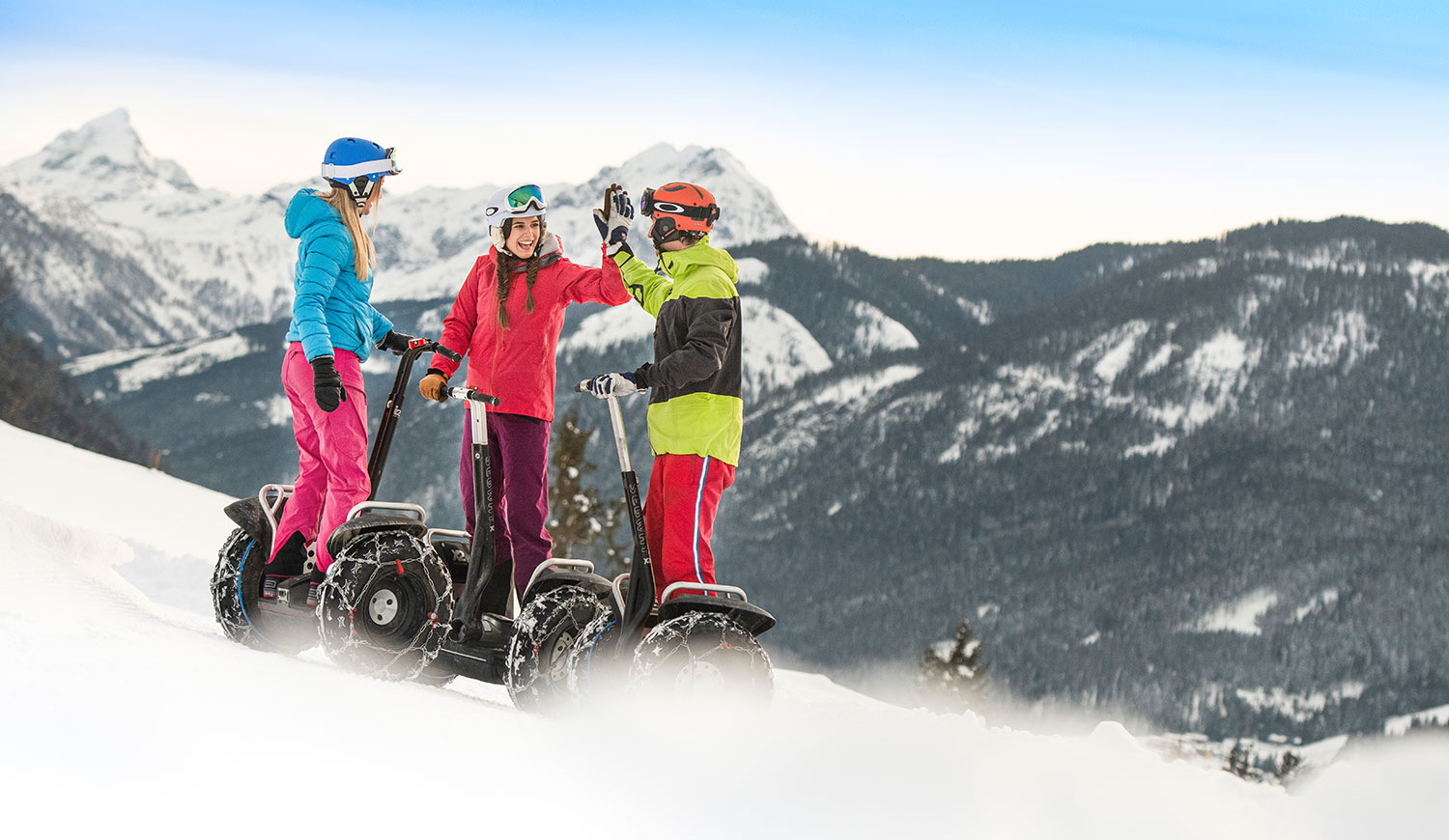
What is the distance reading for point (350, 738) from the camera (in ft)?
11.8

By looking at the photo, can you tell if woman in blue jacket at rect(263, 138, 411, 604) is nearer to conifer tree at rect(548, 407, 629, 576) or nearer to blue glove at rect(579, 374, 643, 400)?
blue glove at rect(579, 374, 643, 400)

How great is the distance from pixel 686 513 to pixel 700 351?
28.0 inches

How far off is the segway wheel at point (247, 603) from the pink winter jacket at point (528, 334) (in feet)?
4.31

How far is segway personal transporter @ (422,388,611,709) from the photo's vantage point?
5.88m

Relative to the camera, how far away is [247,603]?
250 inches

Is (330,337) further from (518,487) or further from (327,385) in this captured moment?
(518,487)

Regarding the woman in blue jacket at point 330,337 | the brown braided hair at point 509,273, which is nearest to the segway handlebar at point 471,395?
the brown braided hair at point 509,273

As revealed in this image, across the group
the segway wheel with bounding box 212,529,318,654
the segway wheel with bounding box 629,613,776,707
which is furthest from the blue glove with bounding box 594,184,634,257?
the segway wheel with bounding box 212,529,318,654

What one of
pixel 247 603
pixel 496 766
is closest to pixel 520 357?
pixel 247 603

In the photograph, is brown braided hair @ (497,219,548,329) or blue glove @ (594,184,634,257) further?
brown braided hair @ (497,219,548,329)

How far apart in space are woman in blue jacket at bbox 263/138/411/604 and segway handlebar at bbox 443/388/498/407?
48 centimetres

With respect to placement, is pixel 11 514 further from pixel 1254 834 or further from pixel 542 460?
pixel 1254 834

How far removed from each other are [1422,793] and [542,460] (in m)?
3.94

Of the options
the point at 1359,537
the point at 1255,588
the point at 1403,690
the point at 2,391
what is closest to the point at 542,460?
the point at 2,391
